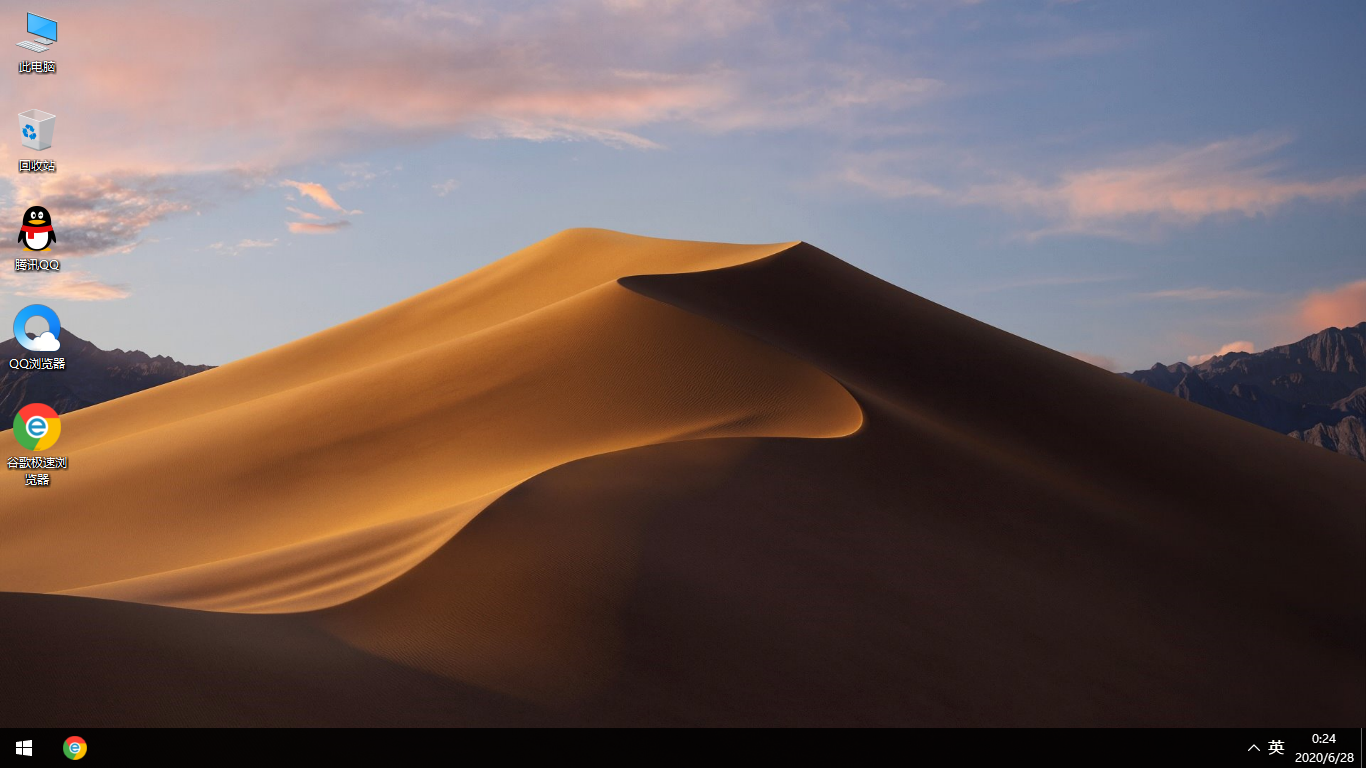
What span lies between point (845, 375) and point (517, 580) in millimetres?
10776

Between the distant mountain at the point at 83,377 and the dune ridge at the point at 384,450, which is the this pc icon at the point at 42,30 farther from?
the distant mountain at the point at 83,377

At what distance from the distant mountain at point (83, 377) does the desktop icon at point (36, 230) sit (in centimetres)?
8602

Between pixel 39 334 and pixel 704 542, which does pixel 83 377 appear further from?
pixel 704 542

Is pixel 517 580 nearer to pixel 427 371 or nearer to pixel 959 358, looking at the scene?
pixel 427 371

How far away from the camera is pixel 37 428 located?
11789 mm

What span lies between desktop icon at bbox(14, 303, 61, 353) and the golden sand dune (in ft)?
9.52

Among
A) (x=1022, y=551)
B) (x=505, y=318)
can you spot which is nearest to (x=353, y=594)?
(x=1022, y=551)

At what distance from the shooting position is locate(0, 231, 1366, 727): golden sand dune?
817cm

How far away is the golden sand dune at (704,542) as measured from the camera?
8.17m

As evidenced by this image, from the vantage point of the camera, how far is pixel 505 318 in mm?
29344
